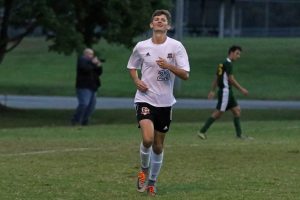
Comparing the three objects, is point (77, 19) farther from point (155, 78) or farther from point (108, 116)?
point (155, 78)

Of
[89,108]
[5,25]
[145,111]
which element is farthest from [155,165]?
[5,25]

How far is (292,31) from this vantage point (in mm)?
89375

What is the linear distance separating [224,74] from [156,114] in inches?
348

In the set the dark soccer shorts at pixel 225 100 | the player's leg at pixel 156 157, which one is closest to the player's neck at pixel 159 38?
the player's leg at pixel 156 157

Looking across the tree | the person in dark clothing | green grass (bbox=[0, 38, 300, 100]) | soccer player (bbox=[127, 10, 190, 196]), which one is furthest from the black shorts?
green grass (bbox=[0, 38, 300, 100])

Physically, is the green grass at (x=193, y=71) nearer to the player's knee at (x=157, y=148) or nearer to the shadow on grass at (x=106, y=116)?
the shadow on grass at (x=106, y=116)

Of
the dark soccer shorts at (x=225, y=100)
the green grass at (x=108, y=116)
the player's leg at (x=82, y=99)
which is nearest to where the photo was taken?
the dark soccer shorts at (x=225, y=100)

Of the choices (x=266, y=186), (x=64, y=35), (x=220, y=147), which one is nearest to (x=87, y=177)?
(x=266, y=186)

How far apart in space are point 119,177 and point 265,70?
43.8 m

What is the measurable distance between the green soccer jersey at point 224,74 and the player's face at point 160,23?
29.4ft

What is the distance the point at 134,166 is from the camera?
14.1 metres

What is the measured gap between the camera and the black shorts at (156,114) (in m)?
10.9

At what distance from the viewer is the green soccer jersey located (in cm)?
1964

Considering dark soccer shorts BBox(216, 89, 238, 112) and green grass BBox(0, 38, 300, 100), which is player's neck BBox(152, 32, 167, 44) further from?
green grass BBox(0, 38, 300, 100)
